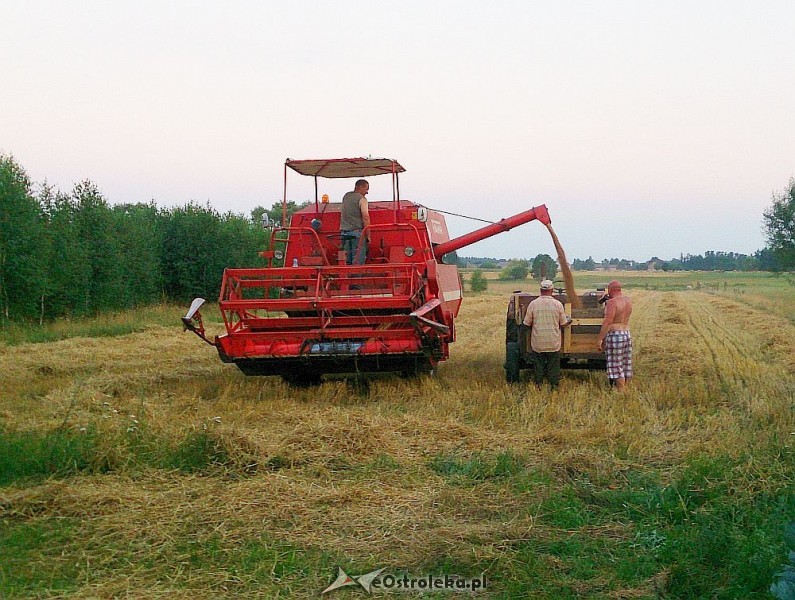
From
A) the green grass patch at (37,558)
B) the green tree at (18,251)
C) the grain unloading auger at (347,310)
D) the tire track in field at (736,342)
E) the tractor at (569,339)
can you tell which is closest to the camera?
the green grass patch at (37,558)

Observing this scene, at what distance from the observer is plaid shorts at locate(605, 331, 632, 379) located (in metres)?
9.90

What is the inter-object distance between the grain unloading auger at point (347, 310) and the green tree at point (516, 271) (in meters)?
51.5

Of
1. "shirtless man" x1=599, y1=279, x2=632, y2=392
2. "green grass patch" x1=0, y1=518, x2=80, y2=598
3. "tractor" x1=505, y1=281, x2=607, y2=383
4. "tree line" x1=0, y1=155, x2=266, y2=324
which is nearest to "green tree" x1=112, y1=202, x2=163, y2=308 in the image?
"tree line" x1=0, y1=155, x2=266, y2=324

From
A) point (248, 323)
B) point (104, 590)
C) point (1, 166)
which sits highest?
point (1, 166)

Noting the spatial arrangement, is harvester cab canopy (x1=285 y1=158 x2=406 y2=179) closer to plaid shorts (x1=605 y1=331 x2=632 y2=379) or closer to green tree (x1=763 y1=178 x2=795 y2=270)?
plaid shorts (x1=605 y1=331 x2=632 y2=379)

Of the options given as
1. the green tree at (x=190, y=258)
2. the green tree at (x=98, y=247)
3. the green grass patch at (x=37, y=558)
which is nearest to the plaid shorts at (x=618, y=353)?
the green grass patch at (x=37, y=558)

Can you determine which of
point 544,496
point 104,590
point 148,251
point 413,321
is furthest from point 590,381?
point 148,251

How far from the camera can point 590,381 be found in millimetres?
10906

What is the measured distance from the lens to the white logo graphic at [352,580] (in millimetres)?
4312

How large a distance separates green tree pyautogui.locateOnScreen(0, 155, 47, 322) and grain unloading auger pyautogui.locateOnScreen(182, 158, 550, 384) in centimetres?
993

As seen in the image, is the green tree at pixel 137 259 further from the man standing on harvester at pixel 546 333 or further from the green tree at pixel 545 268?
the man standing on harvester at pixel 546 333

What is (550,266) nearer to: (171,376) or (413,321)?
(413,321)

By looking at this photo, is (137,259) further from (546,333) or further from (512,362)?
(546,333)

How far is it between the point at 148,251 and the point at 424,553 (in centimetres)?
2173
